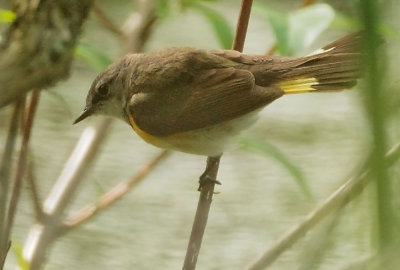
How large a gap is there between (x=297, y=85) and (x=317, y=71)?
0.17 ft

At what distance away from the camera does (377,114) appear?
201mm

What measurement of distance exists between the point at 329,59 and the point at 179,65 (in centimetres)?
26

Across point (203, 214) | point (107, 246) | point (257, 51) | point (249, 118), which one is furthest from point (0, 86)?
point (257, 51)

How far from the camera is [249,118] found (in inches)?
45.2

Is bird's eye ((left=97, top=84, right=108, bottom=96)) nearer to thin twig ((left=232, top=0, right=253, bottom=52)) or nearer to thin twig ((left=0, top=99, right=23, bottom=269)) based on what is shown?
thin twig ((left=0, top=99, right=23, bottom=269))

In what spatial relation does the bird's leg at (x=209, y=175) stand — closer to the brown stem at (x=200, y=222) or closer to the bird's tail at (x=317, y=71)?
the brown stem at (x=200, y=222)

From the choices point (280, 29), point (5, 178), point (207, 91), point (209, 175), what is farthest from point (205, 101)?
point (5, 178)

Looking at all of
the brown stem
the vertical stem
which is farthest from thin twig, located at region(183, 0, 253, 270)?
the vertical stem

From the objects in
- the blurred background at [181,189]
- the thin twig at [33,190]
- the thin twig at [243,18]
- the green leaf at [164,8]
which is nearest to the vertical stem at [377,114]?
the thin twig at [243,18]

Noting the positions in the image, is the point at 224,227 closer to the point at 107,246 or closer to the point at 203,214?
the point at 107,246

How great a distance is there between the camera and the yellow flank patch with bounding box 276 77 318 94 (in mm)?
1031

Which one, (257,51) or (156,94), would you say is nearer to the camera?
(156,94)

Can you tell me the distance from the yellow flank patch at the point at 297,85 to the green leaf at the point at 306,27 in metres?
0.15

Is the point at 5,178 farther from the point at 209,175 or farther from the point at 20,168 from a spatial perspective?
the point at 209,175
